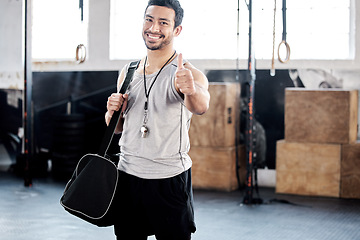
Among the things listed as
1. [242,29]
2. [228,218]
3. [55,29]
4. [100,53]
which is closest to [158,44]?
[228,218]

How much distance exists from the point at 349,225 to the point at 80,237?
2210 millimetres

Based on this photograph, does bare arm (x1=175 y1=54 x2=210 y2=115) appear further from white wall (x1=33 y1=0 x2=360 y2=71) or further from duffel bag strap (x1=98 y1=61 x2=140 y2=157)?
white wall (x1=33 y1=0 x2=360 y2=71)

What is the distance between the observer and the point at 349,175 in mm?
5484

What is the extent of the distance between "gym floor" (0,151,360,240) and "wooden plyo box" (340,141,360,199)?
0.41 ft

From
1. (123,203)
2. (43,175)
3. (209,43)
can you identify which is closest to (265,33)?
(209,43)

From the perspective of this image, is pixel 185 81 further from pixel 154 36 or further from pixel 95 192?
pixel 95 192

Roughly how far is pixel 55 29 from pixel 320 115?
3.81 m

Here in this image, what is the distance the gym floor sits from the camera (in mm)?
4078

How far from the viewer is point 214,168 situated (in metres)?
5.89

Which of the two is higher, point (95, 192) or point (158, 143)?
point (158, 143)

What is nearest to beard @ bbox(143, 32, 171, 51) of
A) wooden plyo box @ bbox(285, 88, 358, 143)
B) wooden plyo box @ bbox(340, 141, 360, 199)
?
wooden plyo box @ bbox(285, 88, 358, 143)

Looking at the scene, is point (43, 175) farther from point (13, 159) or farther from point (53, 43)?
point (53, 43)

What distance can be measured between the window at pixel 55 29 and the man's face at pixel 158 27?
519 centimetres

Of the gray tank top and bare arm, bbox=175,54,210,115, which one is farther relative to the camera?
the gray tank top
